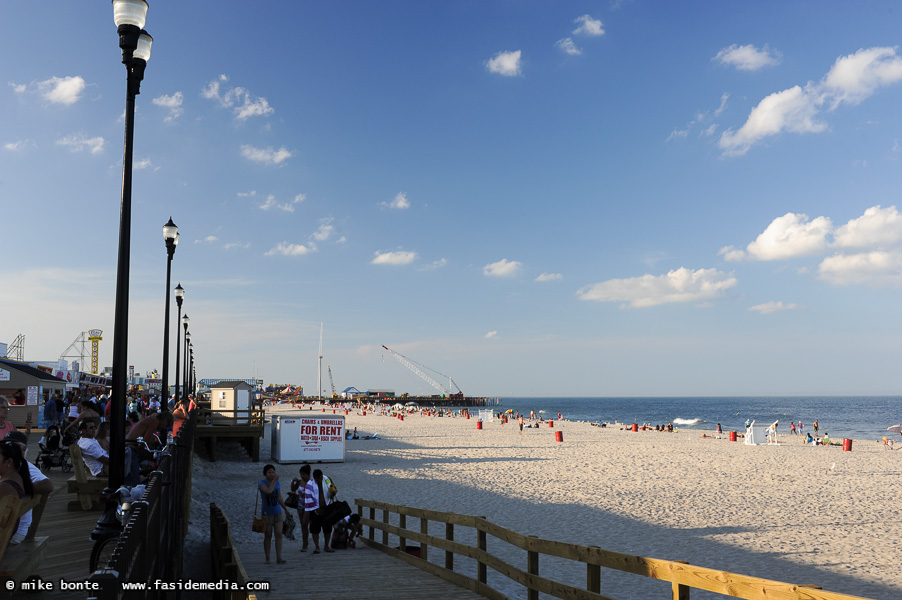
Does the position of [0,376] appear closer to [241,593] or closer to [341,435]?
[341,435]

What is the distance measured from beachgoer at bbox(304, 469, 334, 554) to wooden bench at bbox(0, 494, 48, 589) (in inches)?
225

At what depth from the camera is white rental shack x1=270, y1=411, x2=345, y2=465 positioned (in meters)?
25.6

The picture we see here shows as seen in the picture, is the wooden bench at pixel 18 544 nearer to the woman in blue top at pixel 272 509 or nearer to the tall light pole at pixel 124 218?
the tall light pole at pixel 124 218

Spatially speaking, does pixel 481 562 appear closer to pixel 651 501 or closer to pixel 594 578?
pixel 594 578

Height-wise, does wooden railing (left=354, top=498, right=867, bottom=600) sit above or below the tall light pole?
below

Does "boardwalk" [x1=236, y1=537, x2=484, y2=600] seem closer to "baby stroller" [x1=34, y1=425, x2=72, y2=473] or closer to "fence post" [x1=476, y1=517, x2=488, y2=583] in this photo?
"fence post" [x1=476, y1=517, x2=488, y2=583]

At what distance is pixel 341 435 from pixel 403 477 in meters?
4.61

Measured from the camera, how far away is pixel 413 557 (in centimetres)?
956

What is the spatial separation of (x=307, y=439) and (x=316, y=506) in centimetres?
1502

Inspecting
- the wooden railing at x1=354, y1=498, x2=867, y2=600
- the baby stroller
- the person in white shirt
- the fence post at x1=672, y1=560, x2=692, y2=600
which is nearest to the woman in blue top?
the wooden railing at x1=354, y1=498, x2=867, y2=600

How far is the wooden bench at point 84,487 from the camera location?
951cm

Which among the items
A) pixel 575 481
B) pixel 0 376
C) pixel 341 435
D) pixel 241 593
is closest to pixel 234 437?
pixel 341 435

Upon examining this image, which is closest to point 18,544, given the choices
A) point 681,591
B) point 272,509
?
point 272,509

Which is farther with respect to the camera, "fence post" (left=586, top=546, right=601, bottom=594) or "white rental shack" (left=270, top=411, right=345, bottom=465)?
"white rental shack" (left=270, top=411, right=345, bottom=465)
